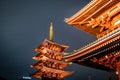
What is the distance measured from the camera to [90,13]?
13.8 metres

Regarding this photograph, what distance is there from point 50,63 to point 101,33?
74.7 feet

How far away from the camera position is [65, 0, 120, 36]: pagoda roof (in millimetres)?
12672

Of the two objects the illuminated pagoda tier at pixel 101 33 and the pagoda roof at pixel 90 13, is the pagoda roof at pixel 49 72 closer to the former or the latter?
the pagoda roof at pixel 90 13

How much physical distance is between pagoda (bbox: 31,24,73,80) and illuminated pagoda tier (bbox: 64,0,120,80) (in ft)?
66.7

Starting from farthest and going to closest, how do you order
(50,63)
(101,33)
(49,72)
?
1. (50,63)
2. (49,72)
3. (101,33)

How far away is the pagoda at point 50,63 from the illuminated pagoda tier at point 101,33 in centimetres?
2034

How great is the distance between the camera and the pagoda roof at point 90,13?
12.7 metres

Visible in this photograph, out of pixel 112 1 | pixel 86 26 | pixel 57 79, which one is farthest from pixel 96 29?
pixel 57 79

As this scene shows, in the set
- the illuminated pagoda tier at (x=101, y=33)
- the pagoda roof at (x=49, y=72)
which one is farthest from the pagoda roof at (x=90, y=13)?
the pagoda roof at (x=49, y=72)

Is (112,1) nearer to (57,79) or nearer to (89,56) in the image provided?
(89,56)

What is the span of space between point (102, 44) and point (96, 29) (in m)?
4.08

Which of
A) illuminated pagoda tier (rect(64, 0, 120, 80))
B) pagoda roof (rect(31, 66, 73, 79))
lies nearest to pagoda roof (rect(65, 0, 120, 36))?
illuminated pagoda tier (rect(64, 0, 120, 80))

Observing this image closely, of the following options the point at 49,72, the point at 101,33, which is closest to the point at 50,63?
the point at 49,72

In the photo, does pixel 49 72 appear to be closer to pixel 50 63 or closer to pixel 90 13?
pixel 50 63
